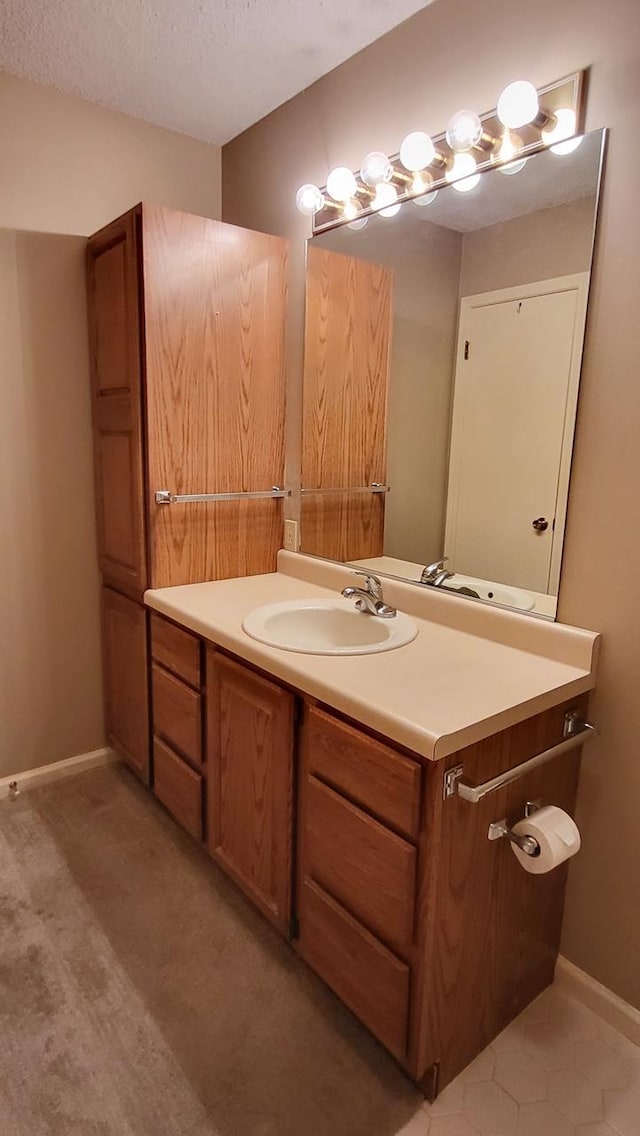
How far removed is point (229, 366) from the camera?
79.5 inches

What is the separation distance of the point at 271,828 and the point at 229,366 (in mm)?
1362

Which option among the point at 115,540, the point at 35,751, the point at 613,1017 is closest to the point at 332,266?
the point at 115,540

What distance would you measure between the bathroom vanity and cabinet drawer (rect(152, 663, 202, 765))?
82 mm

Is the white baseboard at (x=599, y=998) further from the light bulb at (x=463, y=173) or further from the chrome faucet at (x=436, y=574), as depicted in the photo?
the light bulb at (x=463, y=173)

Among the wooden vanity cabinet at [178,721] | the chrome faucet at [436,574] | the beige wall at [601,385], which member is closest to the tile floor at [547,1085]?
the beige wall at [601,385]

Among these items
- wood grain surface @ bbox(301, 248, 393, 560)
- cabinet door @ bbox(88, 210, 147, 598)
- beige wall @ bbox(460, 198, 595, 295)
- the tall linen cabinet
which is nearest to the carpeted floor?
the tall linen cabinet

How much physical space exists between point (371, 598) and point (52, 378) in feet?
4.28

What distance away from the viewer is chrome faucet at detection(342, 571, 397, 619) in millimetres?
1713

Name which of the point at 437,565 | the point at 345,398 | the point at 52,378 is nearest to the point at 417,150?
the point at 345,398

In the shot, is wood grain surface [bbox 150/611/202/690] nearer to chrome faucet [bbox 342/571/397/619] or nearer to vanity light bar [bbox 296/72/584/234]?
chrome faucet [bbox 342/571/397/619]

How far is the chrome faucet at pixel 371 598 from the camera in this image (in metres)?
1.71

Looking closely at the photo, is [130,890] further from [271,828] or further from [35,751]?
[35,751]

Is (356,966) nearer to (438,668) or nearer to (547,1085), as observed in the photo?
(547,1085)

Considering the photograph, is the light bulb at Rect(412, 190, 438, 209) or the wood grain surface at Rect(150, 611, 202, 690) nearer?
the light bulb at Rect(412, 190, 438, 209)
